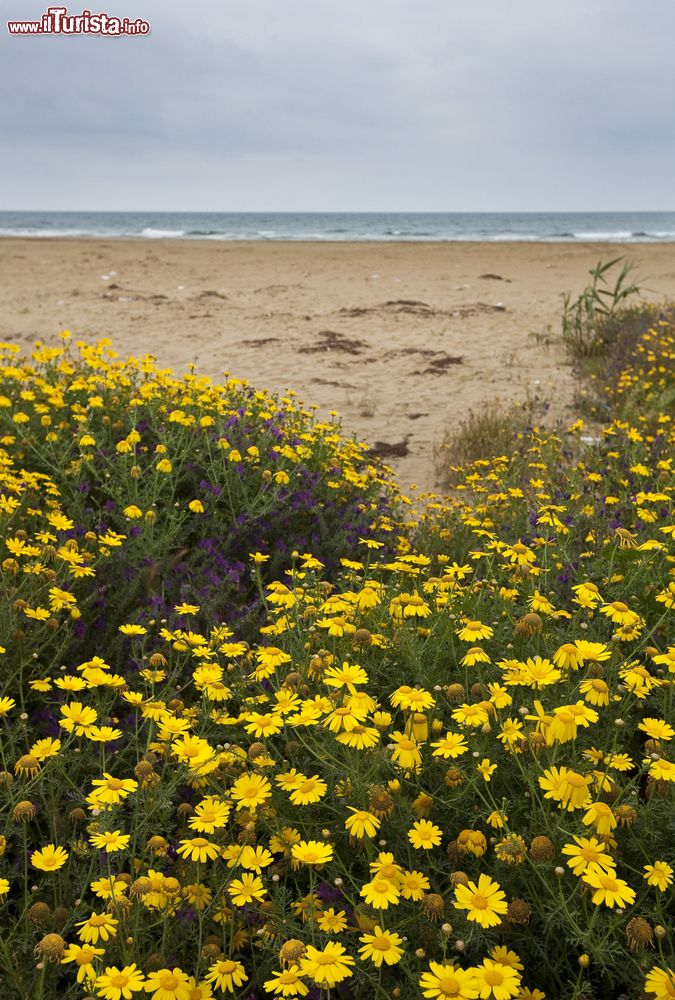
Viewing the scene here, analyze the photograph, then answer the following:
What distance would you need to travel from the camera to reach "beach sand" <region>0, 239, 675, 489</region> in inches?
336

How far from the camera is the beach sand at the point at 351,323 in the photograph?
855 cm

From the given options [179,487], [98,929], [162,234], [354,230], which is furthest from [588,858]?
[354,230]

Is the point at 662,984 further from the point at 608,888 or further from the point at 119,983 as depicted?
the point at 119,983

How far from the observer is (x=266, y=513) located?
4.11 metres

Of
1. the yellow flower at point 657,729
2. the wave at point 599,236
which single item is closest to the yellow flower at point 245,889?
the yellow flower at point 657,729

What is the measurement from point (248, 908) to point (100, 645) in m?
1.51

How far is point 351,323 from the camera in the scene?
42.7 ft

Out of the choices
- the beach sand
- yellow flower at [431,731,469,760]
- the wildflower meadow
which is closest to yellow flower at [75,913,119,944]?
the wildflower meadow

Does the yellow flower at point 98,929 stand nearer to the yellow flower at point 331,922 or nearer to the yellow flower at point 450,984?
the yellow flower at point 331,922

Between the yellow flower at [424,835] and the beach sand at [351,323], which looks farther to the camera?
the beach sand at [351,323]

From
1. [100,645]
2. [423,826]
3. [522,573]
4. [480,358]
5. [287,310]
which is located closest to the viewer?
[423,826]

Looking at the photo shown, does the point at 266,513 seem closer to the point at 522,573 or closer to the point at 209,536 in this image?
the point at 209,536

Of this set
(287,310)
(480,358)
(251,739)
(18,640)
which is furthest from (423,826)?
(287,310)

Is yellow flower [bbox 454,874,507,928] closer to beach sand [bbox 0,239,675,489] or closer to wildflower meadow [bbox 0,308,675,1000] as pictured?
wildflower meadow [bbox 0,308,675,1000]
